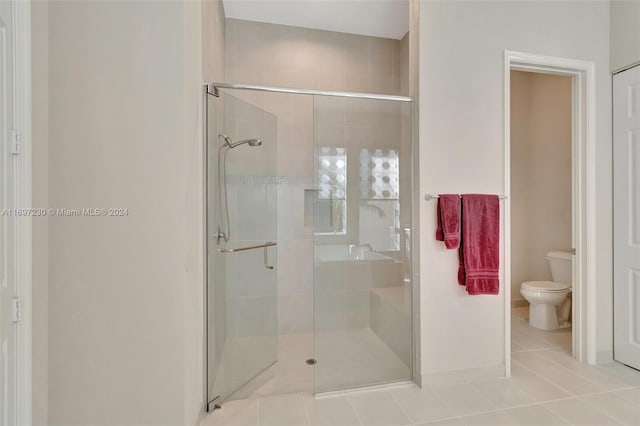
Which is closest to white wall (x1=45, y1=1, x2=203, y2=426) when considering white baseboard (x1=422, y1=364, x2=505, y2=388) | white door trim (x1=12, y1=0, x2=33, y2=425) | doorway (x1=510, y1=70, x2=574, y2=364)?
white door trim (x1=12, y1=0, x2=33, y2=425)

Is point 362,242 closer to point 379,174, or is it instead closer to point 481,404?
point 379,174

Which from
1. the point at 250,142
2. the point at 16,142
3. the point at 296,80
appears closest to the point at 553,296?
the point at 250,142

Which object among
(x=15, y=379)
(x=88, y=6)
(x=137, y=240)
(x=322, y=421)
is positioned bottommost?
(x=322, y=421)

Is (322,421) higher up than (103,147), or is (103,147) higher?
(103,147)

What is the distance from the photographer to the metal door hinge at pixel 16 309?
1211 mm

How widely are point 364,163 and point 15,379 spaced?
2.03m

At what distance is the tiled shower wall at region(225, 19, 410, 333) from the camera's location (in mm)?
2891

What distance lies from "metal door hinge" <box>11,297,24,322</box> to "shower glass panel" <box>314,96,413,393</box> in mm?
1489

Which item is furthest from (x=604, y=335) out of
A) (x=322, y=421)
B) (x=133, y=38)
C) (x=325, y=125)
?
(x=133, y=38)

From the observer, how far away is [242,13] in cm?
288

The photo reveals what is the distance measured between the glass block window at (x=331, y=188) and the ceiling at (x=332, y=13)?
1453 millimetres

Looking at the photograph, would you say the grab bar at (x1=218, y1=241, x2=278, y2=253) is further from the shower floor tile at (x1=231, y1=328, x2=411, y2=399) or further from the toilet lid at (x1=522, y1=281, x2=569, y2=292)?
the toilet lid at (x1=522, y1=281, x2=569, y2=292)

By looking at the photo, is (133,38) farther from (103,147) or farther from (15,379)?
(15,379)

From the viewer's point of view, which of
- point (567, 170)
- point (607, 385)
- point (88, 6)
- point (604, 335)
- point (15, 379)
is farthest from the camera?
point (567, 170)
